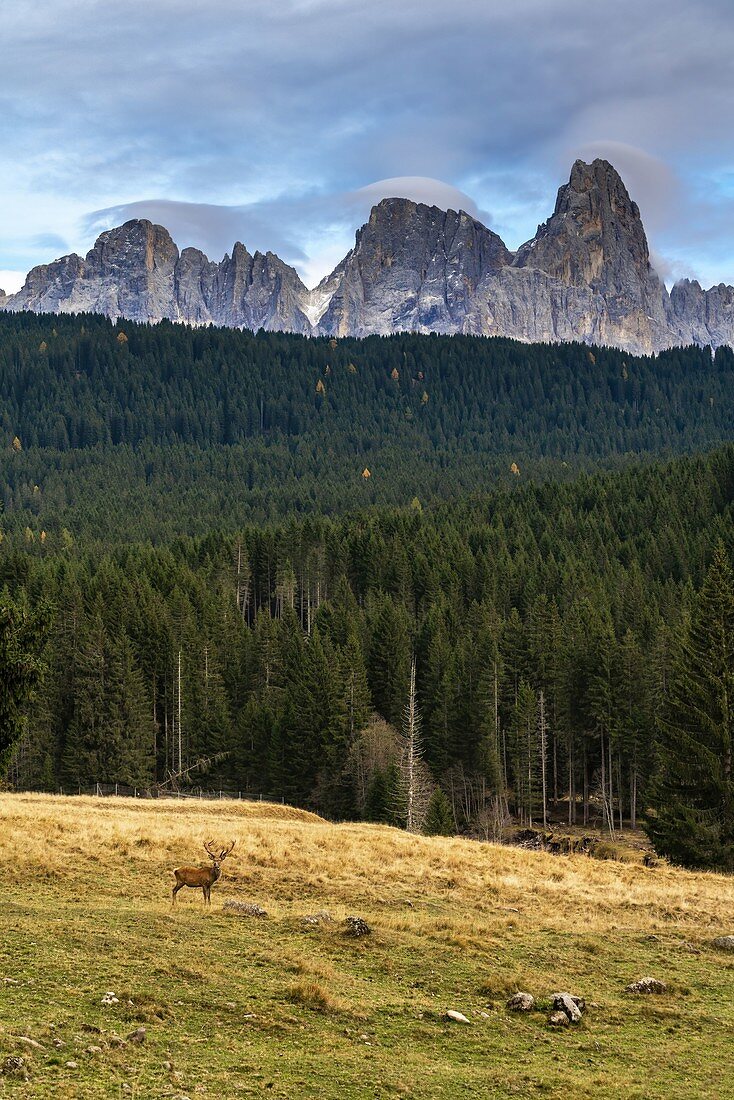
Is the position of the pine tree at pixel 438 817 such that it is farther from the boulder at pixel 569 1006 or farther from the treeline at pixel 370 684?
the boulder at pixel 569 1006

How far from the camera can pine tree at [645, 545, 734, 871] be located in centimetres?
4341

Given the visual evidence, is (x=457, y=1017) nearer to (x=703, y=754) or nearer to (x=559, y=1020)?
(x=559, y=1020)

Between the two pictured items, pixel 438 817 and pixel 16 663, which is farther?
pixel 438 817

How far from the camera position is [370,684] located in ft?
314

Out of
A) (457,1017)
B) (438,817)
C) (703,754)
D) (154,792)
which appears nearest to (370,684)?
(154,792)

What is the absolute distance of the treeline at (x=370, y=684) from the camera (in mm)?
79750

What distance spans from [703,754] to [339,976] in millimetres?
27858

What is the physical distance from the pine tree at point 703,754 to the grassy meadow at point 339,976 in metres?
11.3

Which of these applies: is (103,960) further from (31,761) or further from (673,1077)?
(31,761)

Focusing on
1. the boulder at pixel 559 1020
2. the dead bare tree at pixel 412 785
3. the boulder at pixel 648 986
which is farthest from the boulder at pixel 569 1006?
the dead bare tree at pixel 412 785

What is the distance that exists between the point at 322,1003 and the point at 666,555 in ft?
416

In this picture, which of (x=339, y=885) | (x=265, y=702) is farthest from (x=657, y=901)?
(x=265, y=702)

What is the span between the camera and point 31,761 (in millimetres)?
79812

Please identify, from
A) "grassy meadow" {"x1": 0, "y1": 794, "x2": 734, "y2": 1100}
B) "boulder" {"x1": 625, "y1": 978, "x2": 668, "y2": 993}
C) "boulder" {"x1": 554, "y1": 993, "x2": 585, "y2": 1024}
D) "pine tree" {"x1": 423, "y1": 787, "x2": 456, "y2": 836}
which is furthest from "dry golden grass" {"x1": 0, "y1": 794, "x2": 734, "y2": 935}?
"pine tree" {"x1": 423, "y1": 787, "x2": 456, "y2": 836}
